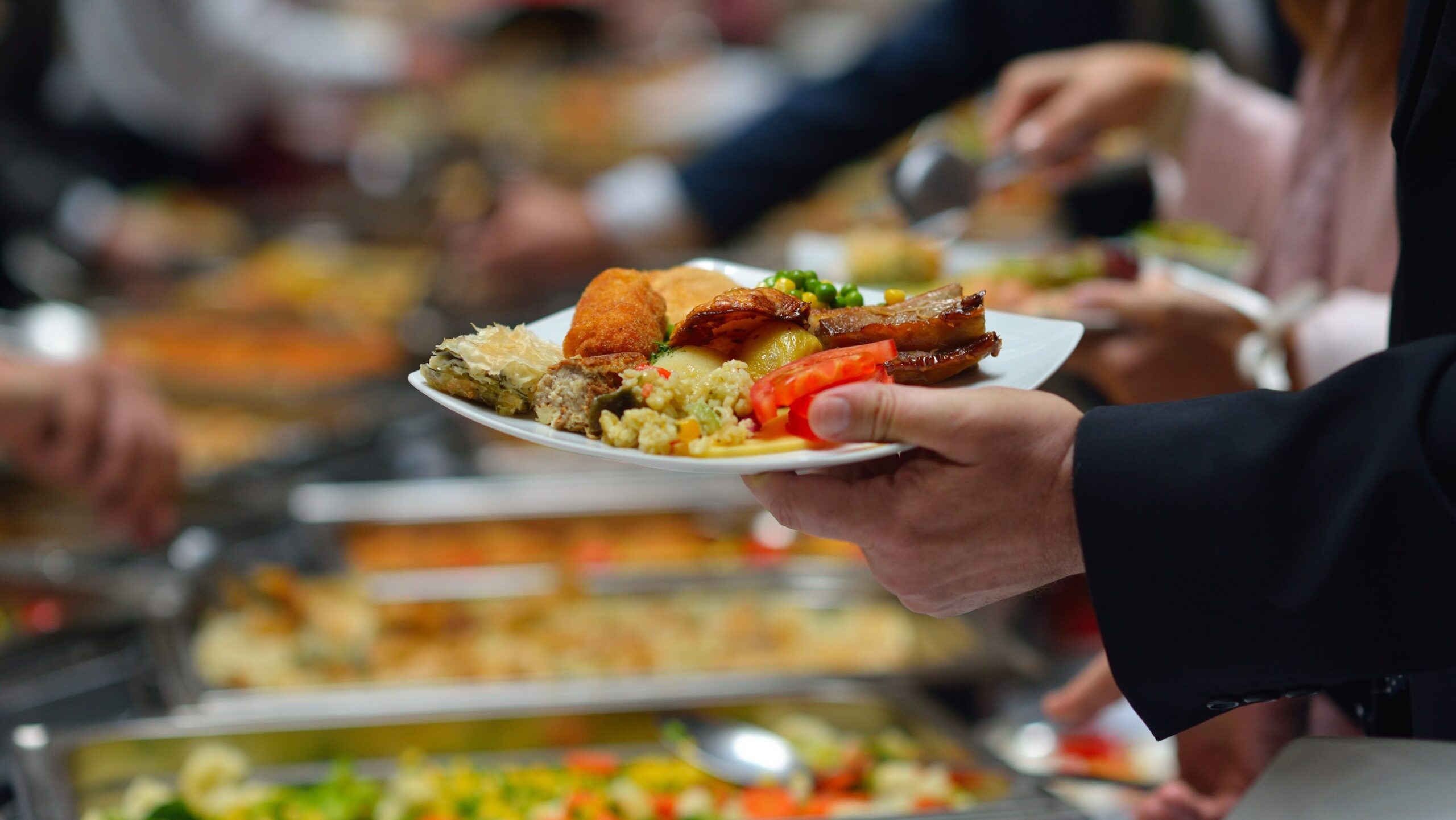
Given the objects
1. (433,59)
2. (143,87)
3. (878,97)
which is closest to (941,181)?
(878,97)

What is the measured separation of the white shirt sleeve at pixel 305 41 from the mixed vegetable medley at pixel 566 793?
5.28 metres

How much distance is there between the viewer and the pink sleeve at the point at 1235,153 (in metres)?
2.21

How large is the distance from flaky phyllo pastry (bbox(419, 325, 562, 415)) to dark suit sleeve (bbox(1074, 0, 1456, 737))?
1.60 feet

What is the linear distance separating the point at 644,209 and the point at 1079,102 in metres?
2.06

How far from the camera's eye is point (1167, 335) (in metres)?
1.50

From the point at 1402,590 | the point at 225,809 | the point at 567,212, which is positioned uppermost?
the point at 567,212

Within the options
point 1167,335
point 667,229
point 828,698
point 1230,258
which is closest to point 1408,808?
point 1167,335

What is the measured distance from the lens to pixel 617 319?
3.40ft

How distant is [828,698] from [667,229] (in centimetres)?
237

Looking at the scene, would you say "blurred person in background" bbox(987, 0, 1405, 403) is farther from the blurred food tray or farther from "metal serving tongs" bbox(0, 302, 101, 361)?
"metal serving tongs" bbox(0, 302, 101, 361)

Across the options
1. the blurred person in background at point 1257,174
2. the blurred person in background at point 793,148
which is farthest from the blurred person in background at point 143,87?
the blurred person in background at point 1257,174

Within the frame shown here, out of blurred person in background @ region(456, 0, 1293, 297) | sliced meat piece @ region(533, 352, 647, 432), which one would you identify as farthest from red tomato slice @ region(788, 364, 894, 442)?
blurred person in background @ region(456, 0, 1293, 297)

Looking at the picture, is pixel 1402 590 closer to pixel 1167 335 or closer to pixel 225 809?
pixel 1167 335

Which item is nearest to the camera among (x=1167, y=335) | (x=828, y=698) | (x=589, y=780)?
(x=1167, y=335)
